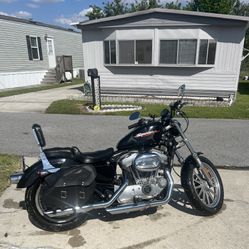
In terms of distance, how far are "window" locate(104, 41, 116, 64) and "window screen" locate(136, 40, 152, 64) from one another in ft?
3.15

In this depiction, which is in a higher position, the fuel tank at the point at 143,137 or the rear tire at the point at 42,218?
the fuel tank at the point at 143,137

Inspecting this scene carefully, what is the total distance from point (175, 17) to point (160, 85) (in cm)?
257

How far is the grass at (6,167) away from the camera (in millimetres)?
3729

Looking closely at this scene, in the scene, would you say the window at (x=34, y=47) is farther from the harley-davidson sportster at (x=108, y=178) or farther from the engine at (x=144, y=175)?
the engine at (x=144, y=175)

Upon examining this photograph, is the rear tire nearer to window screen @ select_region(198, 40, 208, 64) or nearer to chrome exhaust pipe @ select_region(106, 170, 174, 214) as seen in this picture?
chrome exhaust pipe @ select_region(106, 170, 174, 214)

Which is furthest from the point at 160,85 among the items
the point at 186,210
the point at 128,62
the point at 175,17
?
the point at 186,210

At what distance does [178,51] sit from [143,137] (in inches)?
323

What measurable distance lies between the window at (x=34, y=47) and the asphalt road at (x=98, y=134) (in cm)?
1052

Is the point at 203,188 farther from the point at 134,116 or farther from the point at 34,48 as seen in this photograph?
the point at 34,48

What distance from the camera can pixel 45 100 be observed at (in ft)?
34.9

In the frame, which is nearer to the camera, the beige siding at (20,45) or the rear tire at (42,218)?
the rear tire at (42,218)

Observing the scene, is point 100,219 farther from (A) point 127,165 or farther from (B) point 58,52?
(B) point 58,52

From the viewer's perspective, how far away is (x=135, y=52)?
34.8 feet

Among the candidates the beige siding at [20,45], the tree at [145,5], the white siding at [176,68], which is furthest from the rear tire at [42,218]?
the tree at [145,5]
